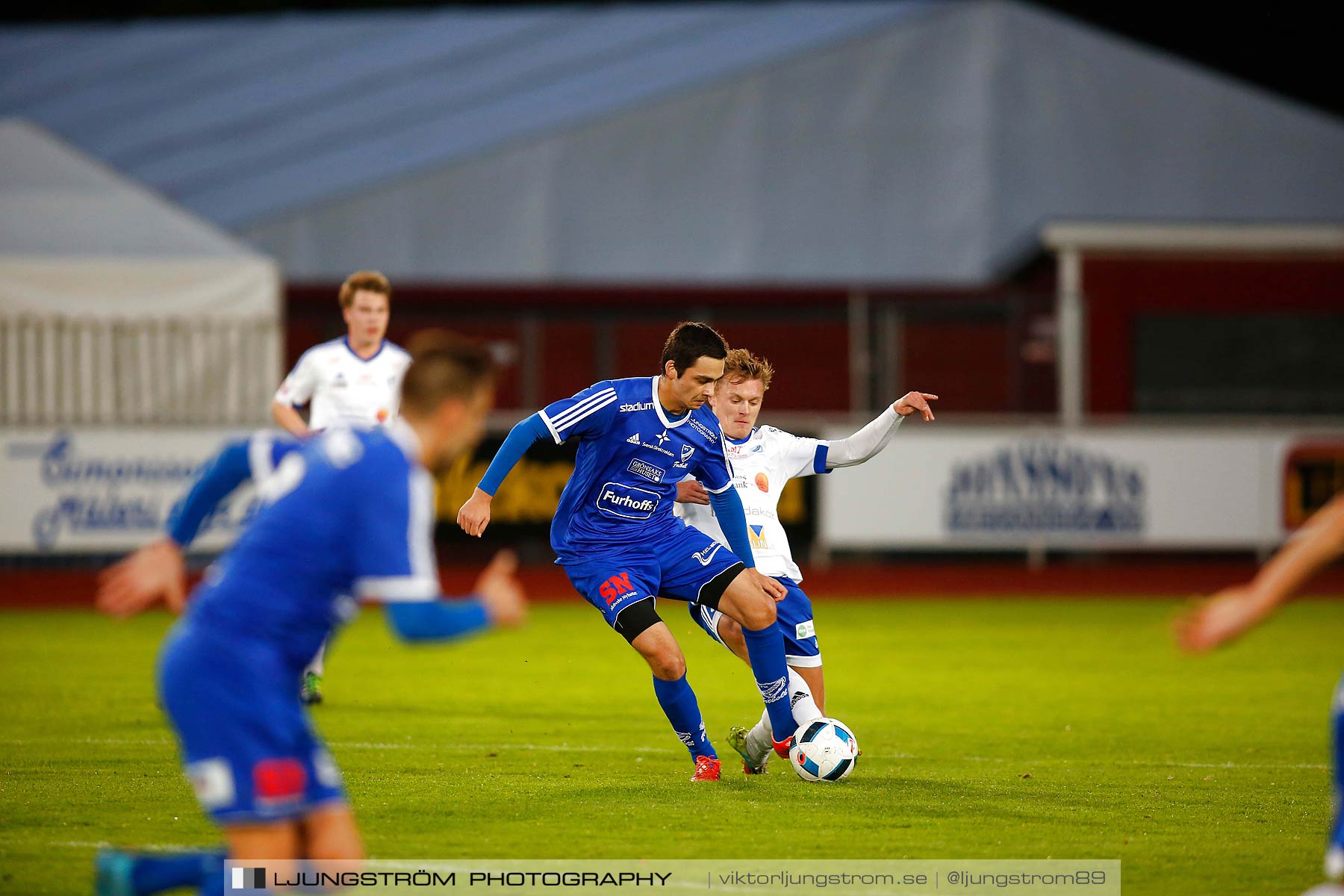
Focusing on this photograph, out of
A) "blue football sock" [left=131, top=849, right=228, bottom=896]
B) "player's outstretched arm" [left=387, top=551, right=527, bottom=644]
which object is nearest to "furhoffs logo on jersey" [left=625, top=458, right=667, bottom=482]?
"player's outstretched arm" [left=387, top=551, right=527, bottom=644]

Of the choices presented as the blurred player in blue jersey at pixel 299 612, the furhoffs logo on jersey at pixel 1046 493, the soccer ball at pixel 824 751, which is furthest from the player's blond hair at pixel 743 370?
the furhoffs logo on jersey at pixel 1046 493

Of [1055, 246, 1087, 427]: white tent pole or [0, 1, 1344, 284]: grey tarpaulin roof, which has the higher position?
[0, 1, 1344, 284]: grey tarpaulin roof

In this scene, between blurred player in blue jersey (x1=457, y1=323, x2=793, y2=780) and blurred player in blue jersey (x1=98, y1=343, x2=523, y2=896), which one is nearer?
blurred player in blue jersey (x1=98, y1=343, x2=523, y2=896)

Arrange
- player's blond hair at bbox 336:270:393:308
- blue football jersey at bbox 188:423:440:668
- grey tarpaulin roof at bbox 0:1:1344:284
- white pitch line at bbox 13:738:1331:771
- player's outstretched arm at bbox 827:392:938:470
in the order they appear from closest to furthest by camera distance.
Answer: blue football jersey at bbox 188:423:440:668
player's outstretched arm at bbox 827:392:938:470
white pitch line at bbox 13:738:1331:771
player's blond hair at bbox 336:270:393:308
grey tarpaulin roof at bbox 0:1:1344:284

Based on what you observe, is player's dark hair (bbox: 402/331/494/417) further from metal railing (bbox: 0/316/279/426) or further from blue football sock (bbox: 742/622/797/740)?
metal railing (bbox: 0/316/279/426)

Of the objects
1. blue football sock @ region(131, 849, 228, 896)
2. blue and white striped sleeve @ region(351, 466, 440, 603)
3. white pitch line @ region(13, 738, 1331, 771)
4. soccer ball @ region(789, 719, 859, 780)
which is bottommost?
white pitch line @ region(13, 738, 1331, 771)

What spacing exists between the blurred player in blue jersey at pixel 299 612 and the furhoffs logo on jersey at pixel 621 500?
3164 millimetres

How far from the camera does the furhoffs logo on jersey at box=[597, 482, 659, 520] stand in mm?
7371

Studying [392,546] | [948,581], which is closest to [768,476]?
[392,546]

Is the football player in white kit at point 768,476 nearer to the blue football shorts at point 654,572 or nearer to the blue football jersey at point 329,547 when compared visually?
the blue football shorts at point 654,572

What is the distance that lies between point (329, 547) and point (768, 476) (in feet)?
14.0

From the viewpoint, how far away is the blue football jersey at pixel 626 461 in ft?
23.8

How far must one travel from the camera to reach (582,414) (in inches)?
285

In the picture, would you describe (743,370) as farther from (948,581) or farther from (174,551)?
(948,581)
